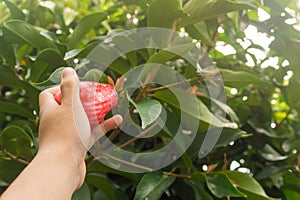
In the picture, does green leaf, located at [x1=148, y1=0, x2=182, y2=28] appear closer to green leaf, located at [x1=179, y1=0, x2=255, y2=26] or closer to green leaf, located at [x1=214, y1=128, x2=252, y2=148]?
green leaf, located at [x1=179, y1=0, x2=255, y2=26]

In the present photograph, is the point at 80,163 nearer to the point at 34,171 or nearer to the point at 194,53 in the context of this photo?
the point at 34,171

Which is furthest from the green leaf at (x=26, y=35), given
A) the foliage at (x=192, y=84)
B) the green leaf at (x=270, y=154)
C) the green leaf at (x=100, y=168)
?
the green leaf at (x=270, y=154)

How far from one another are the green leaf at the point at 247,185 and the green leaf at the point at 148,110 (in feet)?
0.75

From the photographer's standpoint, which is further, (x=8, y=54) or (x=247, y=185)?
(x=8, y=54)

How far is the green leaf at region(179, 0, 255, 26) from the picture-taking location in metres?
0.99

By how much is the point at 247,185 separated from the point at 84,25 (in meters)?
0.46

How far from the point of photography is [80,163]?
2.50 feet

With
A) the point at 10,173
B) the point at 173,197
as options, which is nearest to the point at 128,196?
the point at 173,197

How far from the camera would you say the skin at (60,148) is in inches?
27.0

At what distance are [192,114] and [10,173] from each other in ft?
1.13

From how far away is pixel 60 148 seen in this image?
72 centimetres

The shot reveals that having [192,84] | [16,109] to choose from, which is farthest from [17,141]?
[192,84]

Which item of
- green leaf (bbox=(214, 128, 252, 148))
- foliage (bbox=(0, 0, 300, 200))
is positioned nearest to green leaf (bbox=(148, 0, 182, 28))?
foliage (bbox=(0, 0, 300, 200))

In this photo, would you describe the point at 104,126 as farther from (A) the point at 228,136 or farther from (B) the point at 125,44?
(A) the point at 228,136
